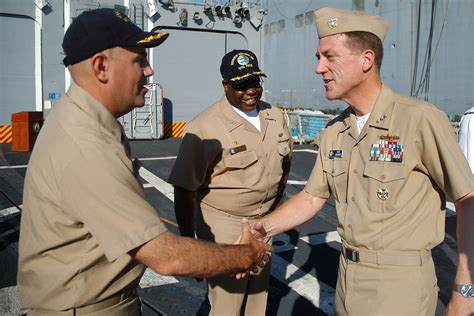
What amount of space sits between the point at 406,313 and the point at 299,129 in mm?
15909

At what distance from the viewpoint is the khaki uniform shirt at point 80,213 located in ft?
5.96

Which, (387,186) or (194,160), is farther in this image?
(194,160)

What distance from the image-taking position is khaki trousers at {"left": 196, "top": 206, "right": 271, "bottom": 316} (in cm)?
351

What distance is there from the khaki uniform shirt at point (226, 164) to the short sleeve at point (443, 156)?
59.9 inches

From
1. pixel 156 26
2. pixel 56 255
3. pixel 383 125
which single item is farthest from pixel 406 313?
pixel 156 26

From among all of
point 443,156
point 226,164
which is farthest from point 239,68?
point 443,156

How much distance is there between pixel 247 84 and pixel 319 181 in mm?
1091

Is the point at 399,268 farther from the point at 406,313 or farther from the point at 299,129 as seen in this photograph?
the point at 299,129

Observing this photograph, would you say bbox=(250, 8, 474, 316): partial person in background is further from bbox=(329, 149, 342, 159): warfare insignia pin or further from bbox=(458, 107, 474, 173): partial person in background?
bbox=(458, 107, 474, 173): partial person in background

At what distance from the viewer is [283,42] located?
31188 mm

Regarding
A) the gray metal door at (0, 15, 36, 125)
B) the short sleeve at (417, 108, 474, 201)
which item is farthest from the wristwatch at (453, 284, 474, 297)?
the gray metal door at (0, 15, 36, 125)

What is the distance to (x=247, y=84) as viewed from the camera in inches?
143

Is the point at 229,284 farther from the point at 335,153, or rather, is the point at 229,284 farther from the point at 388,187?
the point at 388,187

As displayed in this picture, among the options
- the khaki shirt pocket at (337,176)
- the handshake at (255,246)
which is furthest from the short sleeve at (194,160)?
the khaki shirt pocket at (337,176)
